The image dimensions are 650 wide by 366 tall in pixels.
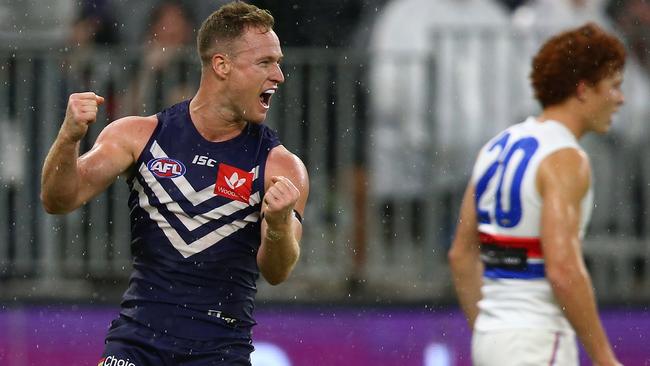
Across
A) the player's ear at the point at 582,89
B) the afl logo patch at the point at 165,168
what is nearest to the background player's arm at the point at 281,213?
the afl logo patch at the point at 165,168

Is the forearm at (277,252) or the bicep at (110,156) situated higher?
the bicep at (110,156)

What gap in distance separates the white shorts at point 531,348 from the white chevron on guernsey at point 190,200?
1.26m

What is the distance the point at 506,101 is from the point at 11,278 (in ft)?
12.0

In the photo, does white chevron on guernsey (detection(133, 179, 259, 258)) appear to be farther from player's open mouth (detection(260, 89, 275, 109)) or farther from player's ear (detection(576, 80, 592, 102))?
player's ear (detection(576, 80, 592, 102))

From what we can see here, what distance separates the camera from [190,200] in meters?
5.58

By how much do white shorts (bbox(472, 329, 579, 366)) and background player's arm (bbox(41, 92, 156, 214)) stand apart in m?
1.77

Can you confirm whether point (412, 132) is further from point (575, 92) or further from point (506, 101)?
point (575, 92)

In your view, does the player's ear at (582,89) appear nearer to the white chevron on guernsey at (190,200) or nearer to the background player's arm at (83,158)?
the white chevron on guernsey at (190,200)

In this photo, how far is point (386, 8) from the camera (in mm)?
10047

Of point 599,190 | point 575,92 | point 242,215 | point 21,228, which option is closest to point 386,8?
point 599,190

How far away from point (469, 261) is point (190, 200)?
4.68 ft

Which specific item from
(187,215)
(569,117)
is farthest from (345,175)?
(187,215)

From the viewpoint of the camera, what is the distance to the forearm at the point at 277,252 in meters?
5.25

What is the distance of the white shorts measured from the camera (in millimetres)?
5812
